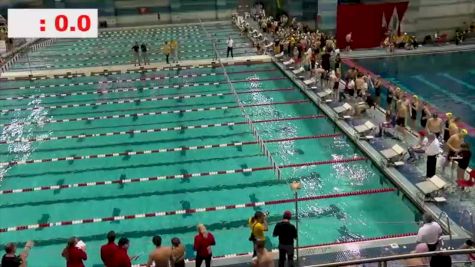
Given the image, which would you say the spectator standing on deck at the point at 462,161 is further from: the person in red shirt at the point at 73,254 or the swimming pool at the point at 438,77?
the person in red shirt at the point at 73,254

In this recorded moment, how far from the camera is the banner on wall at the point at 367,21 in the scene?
21.8 meters

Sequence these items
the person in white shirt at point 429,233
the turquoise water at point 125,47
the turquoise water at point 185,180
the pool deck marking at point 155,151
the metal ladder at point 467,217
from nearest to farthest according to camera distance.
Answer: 1. the person in white shirt at point 429,233
2. the metal ladder at point 467,217
3. the turquoise water at point 185,180
4. the pool deck marking at point 155,151
5. the turquoise water at point 125,47

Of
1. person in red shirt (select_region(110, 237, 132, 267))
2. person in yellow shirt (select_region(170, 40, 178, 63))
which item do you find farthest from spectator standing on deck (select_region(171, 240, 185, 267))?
person in yellow shirt (select_region(170, 40, 178, 63))

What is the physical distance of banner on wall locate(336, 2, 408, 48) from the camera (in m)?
21.8

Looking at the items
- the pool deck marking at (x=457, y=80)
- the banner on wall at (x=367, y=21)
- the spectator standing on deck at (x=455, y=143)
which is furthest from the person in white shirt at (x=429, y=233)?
the banner on wall at (x=367, y=21)

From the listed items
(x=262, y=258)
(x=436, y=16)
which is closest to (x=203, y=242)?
(x=262, y=258)

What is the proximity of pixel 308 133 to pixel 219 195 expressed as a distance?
384cm

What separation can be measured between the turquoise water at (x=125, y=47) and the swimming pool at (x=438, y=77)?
6.32m

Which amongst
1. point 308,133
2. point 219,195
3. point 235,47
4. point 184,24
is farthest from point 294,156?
point 184,24

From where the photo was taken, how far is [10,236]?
8.74m

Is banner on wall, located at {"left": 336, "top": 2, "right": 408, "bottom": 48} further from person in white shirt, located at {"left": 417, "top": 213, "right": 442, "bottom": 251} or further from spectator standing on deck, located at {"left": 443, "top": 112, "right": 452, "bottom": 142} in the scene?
person in white shirt, located at {"left": 417, "top": 213, "right": 442, "bottom": 251}

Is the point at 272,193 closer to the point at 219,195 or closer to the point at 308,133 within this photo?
Answer: the point at 219,195
